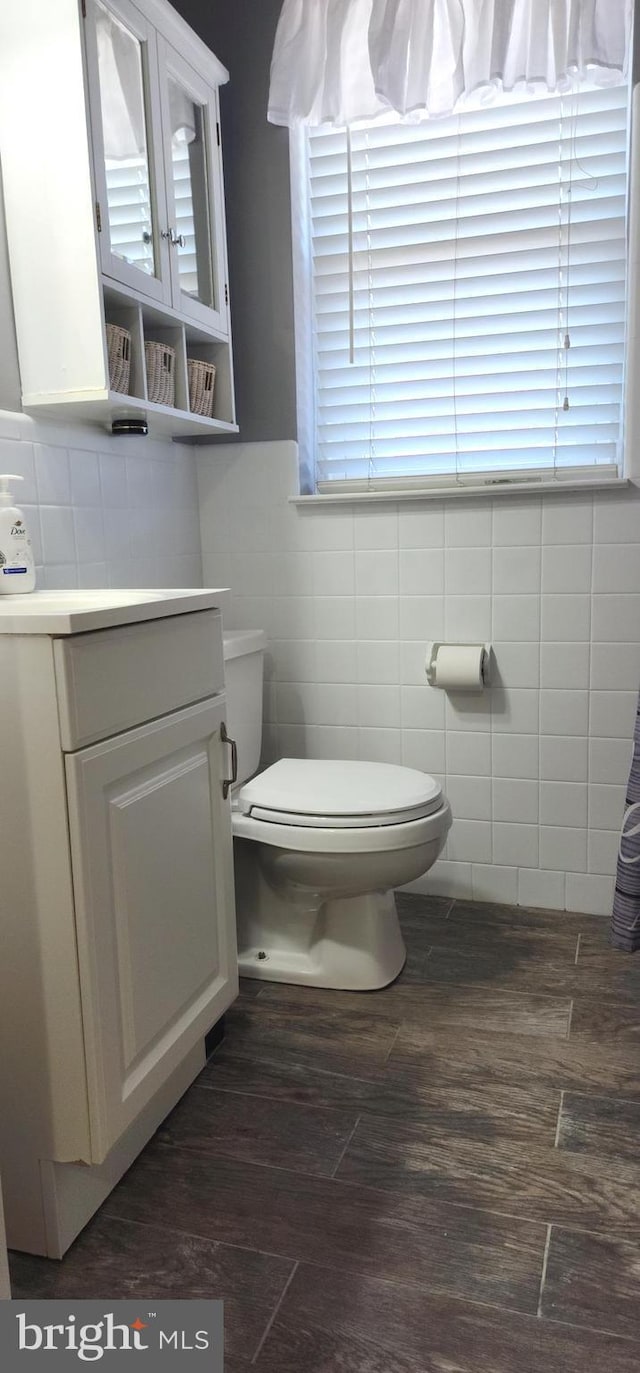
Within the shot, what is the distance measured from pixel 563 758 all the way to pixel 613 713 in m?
0.17

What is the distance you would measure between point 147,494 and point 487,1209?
1.65 m

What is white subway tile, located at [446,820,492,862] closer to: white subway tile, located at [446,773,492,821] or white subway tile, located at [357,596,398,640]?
white subway tile, located at [446,773,492,821]

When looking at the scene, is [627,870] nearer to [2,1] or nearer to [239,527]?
[239,527]

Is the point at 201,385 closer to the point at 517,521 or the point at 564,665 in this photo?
the point at 517,521

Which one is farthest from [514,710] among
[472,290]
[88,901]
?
[88,901]

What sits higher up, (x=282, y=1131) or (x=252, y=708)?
(x=252, y=708)

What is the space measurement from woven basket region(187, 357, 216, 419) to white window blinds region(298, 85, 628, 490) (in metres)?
0.36

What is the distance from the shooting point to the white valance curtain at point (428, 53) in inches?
75.1

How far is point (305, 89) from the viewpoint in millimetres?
2127

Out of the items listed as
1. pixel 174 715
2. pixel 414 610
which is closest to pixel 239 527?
pixel 414 610

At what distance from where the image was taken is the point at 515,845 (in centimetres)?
232

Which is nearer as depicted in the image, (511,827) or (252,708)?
(252,708)

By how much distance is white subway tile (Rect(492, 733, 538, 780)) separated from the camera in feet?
7.47

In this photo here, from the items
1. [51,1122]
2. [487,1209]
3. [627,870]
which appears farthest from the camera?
[627,870]
